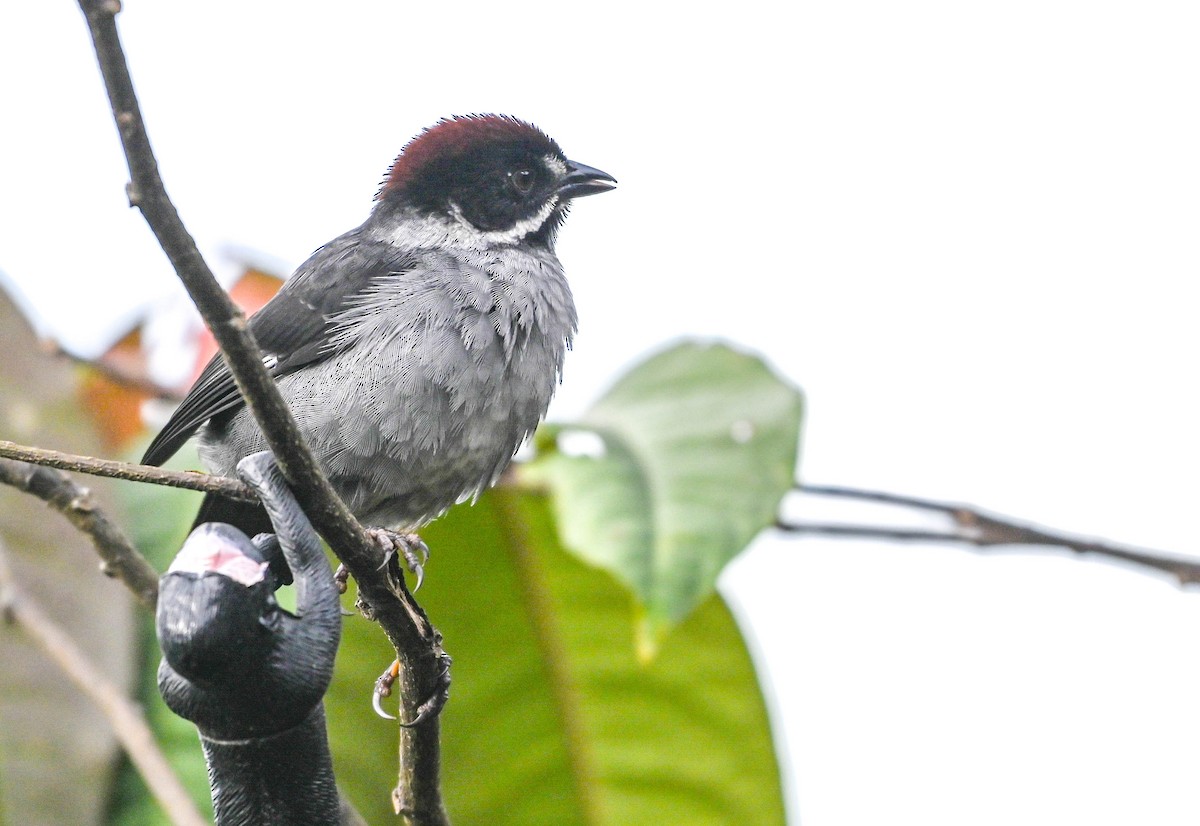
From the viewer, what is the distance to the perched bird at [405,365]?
11.1ft

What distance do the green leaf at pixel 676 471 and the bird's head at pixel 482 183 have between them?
0.63 m

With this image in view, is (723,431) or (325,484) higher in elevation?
(325,484)

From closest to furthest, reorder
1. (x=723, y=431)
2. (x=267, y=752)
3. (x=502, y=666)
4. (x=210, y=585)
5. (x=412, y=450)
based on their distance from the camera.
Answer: (x=210, y=585)
(x=267, y=752)
(x=412, y=450)
(x=723, y=431)
(x=502, y=666)

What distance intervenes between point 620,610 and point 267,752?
240cm

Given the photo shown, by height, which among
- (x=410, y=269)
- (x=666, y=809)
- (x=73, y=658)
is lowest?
(x=666, y=809)

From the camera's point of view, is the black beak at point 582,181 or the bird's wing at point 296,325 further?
the black beak at point 582,181

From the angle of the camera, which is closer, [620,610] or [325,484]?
[325,484]

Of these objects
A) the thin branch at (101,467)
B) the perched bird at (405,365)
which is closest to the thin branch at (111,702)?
the perched bird at (405,365)

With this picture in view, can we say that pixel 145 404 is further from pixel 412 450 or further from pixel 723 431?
pixel 723 431

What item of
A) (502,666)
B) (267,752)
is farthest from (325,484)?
(502,666)

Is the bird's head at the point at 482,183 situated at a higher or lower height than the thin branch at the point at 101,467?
higher

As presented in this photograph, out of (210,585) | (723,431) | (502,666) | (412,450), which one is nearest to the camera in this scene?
(210,585)

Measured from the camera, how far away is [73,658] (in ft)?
11.8

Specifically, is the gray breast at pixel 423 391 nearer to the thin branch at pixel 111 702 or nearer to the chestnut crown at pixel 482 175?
the chestnut crown at pixel 482 175
